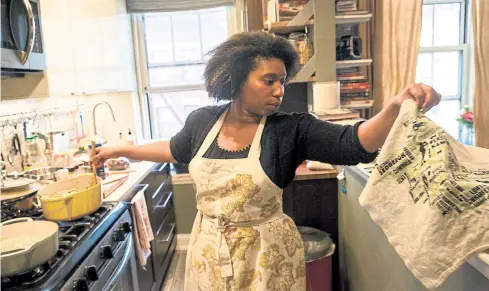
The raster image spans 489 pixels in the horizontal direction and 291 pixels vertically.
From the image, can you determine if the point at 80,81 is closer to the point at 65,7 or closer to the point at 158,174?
the point at 65,7

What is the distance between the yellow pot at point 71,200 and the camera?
1381 mm

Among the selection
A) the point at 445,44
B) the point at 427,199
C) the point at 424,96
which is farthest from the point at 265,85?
the point at 445,44

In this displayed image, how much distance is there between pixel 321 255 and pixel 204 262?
0.99 m

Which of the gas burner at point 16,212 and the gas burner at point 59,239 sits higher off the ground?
the gas burner at point 16,212

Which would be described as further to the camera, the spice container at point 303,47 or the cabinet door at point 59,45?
the spice container at point 303,47

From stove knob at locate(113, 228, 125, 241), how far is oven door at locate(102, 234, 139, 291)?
0.10 m

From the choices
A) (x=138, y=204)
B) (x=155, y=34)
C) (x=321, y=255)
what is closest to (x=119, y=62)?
(x=155, y=34)

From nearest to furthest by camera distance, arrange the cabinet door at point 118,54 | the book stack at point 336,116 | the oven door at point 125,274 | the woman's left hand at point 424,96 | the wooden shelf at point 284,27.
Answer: the woman's left hand at point 424,96 → the oven door at point 125,274 → the book stack at point 336,116 → the wooden shelf at point 284,27 → the cabinet door at point 118,54

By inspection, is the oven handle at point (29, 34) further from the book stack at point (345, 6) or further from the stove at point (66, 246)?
the book stack at point (345, 6)

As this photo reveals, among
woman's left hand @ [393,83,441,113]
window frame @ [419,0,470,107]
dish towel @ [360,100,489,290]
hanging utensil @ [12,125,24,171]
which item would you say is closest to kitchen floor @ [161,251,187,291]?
hanging utensil @ [12,125,24,171]

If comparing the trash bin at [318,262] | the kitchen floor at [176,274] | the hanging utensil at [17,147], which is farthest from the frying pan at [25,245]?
the kitchen floor at [176,274]

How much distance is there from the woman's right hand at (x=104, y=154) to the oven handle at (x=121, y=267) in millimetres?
424

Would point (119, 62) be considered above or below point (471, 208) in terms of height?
above

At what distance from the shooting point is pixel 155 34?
3578 mm
